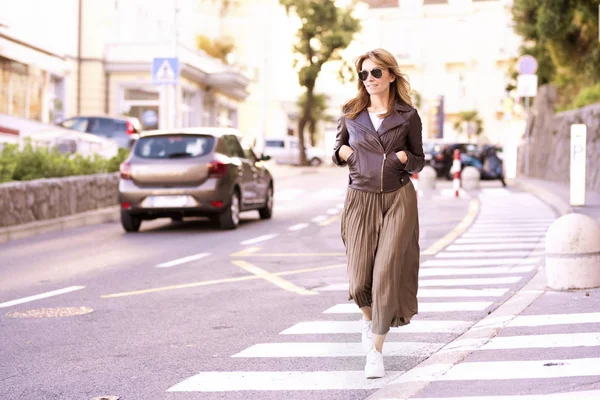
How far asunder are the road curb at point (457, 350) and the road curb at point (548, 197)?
31.8ft

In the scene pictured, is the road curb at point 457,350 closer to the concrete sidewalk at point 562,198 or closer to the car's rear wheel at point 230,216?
the concrete sidewalk at point 562,198

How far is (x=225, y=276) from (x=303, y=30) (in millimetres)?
53639

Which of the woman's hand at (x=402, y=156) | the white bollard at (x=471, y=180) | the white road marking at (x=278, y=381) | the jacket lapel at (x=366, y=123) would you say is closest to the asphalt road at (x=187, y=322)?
the white road marking at (x=278, y=381)

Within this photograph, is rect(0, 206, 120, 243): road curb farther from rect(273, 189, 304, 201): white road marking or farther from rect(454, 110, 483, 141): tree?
rect(454, 110, 483, 141): tree

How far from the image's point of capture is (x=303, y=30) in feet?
213

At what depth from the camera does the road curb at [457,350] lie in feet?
20.0

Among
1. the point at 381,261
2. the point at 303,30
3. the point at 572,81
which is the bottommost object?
the point at 381,261

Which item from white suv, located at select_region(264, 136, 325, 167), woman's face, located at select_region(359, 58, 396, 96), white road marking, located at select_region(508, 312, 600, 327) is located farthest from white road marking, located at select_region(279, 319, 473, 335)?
white suv, located at select_region(264, 136, 325, 167)

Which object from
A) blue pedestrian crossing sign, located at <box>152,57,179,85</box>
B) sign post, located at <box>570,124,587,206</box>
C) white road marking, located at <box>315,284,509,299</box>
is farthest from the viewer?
blue pedestrian crossing sign, located at <box>152,57,179,85</box>

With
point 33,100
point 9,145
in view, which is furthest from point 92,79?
point 9,145

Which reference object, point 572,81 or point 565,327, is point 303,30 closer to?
point 572,81

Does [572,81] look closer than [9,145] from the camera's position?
No

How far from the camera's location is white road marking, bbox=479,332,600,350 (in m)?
7.13

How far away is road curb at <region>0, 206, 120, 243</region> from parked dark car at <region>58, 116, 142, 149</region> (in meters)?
13.3
